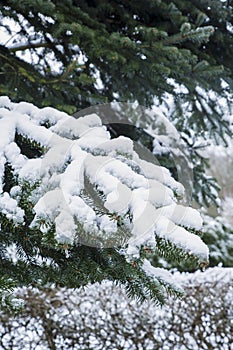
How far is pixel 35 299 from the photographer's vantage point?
3992 mm

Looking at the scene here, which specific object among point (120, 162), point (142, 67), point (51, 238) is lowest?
point (51, 238)

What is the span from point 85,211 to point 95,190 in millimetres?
104

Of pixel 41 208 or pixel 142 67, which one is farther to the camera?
pixel 142 67

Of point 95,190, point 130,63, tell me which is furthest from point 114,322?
point 95,190

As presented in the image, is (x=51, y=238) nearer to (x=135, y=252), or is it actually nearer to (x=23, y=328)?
(x=135, y=252)

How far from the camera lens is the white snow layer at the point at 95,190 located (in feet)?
3.72

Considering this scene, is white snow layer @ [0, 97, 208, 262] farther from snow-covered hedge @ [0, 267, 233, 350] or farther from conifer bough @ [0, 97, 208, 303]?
snow-covered hedge @ [0, 267, 233, 350]

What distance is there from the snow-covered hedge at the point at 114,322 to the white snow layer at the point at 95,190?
2.74 metres

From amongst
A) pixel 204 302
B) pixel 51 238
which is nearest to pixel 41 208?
pixel 51 238

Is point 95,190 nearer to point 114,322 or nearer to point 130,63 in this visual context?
point 130,63

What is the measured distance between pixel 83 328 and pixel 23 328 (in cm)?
52

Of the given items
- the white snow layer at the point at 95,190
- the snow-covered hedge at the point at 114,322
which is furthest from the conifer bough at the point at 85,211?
the snow-covered hedge at the point at 114,322

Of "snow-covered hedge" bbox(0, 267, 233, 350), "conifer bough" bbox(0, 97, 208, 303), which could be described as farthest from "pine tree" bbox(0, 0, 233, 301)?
"snow-covered hedge" bbox(0, 267, 233, 350)

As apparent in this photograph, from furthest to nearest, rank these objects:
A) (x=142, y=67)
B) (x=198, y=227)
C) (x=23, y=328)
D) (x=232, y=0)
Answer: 1. (x=23, y=328)
2. (x=232, y=0)
3. (x=142, y=67)
4. (x=198, y=227)
